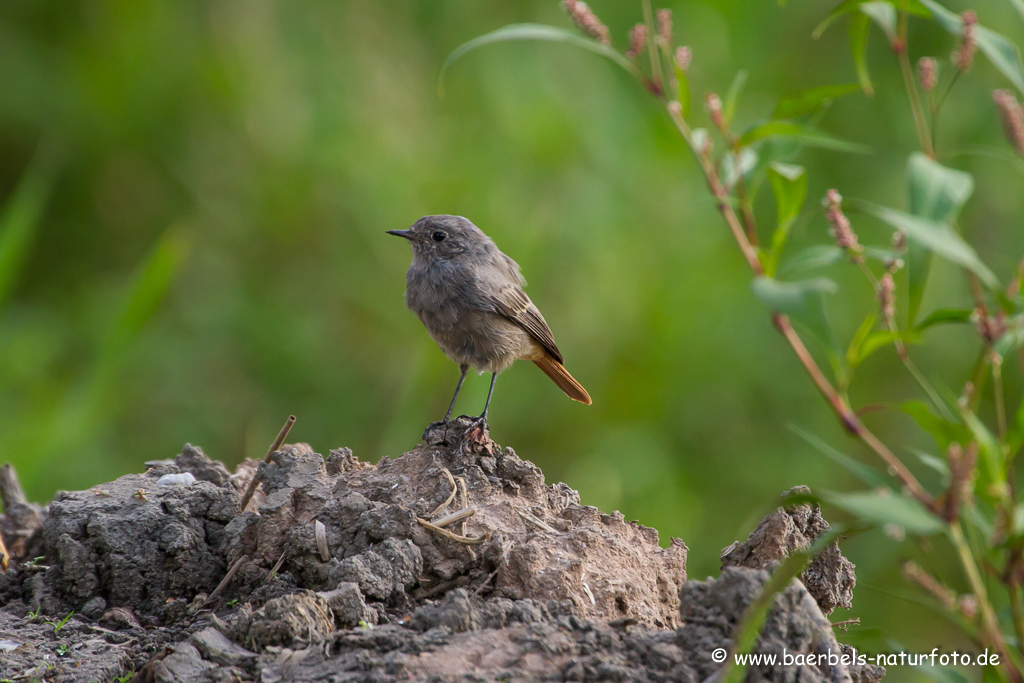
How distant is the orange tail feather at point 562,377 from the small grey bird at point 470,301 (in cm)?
6

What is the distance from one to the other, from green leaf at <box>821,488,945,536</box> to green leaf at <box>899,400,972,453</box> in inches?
11.9

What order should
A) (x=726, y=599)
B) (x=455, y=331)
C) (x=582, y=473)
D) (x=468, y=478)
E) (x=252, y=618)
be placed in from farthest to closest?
1. (x=582, y=473)
2. (x=455, y=331)
3. (x=468, y=478)
4. (x=252, y=618)
5. (x=726, y=599)

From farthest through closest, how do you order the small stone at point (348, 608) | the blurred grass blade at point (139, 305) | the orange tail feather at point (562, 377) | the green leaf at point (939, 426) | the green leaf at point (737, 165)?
the orange tail feather at point (562, 377) < the blurred grass blade at point (139, 305) < the small stone at point (348, 608) < the green leaf at point (737, 165) < the green leaf at point (939, 426)

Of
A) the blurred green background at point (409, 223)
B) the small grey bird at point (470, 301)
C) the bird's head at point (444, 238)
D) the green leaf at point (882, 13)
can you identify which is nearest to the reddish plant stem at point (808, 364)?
the green leaf at point (882, 13)

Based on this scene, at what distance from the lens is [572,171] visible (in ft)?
22.8

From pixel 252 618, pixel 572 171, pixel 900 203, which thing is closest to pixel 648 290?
pixel 572 171

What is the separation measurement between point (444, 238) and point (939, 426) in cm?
332

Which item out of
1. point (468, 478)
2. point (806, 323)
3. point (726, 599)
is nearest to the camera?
point (806, 323)

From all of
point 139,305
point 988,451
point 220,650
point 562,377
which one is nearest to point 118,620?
point 220,650

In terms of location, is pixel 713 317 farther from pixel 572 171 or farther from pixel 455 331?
pixel 455 331

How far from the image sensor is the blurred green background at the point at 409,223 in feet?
21.7

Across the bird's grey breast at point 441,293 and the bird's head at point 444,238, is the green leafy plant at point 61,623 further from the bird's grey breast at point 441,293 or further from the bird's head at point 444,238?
the bird's head at point 444,238

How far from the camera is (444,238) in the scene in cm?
495

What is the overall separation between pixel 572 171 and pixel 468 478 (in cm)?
414
